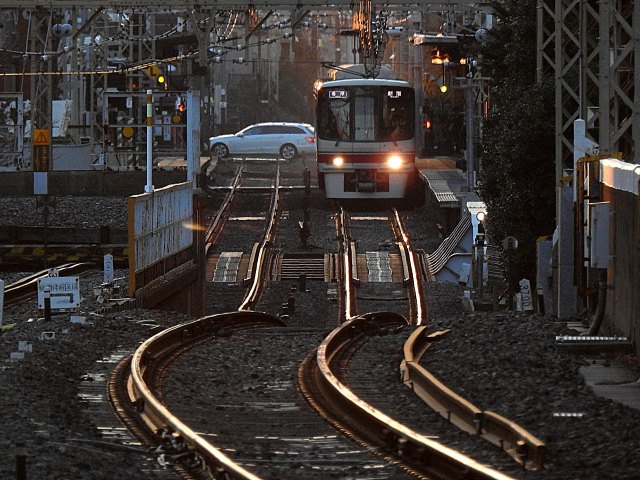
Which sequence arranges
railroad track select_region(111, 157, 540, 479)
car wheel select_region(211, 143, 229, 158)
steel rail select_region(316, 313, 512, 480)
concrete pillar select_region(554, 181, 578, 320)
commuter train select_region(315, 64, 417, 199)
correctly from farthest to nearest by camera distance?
car wheel select_region(211, 143, 229, 158) < commuter train select_region(315, 64, 417, 199) < concrete pillar select_region(554, 181, 578, 320) < railroad track select_region(111, 157, 540, 479) < steel rail select_region(316, 313, 512, 480)

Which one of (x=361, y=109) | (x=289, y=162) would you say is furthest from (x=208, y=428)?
(x=289, y=162)

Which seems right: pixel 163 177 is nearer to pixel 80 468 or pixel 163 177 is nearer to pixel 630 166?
pixel 630 166

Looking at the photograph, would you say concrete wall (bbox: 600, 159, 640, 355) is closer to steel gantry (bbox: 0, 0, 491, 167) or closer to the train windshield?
steel gantry (bbox: 0, 0, 491, 167)

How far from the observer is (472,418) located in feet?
30.0

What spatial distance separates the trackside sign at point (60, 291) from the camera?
1612 cm

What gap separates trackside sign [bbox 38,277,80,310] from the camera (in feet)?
52.9

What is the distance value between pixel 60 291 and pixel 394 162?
70.7 feet

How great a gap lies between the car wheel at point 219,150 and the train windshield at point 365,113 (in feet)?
69.8

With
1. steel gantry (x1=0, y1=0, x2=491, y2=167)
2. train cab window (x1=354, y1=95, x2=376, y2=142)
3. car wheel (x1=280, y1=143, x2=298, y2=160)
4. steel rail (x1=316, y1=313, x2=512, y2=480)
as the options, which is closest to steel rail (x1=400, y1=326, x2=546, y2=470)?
steel rail (x1=316, y1=313, x2=512, y2=480)

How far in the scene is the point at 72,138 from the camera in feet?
158

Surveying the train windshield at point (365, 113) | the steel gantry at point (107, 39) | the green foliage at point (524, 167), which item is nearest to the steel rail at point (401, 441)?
the green foliage at point (524, 167)

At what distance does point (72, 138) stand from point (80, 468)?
41130 millimetres

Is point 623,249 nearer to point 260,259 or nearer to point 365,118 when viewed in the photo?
point 260,259

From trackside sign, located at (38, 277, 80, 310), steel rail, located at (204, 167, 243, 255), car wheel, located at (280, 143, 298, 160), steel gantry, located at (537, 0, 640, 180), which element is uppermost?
steel gantry, located at (537, 0, 640, 180)
